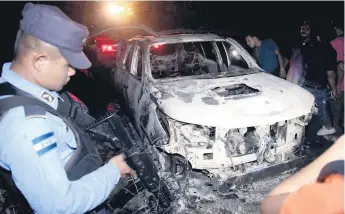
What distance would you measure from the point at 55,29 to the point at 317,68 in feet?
13.7

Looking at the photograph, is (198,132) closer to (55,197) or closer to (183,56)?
(55,197)

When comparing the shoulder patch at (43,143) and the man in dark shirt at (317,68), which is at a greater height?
the shoulder patch at (43,143)

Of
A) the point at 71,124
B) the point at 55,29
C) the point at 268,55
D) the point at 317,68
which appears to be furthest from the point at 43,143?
the point at 268,55

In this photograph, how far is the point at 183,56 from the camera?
5.75m

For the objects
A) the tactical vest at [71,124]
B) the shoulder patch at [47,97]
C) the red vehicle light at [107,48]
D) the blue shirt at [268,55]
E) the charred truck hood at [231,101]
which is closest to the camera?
the tactical vest at [71,124]

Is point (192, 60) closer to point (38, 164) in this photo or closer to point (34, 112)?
point (34, 112)

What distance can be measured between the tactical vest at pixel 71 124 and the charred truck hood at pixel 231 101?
4.29ft

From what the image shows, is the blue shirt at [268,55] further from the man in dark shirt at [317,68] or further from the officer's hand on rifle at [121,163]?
the officer's hand on rifle at [121,163]

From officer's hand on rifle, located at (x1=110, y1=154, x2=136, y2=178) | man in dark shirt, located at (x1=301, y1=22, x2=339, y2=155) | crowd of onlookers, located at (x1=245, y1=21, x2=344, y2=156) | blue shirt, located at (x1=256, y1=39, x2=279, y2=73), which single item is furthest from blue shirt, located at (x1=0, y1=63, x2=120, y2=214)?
blue shirt, located at (x1=256, y1=39, x2=279, y2=73)

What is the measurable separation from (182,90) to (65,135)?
2275mm

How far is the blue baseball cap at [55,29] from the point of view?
1.43 metres

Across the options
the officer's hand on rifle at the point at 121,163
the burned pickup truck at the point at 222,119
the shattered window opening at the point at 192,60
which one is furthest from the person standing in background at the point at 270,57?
the officer's hand on rifle at the point at 121,163

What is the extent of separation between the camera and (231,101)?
3.31 metres

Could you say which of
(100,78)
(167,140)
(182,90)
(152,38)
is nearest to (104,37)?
(100,78)
